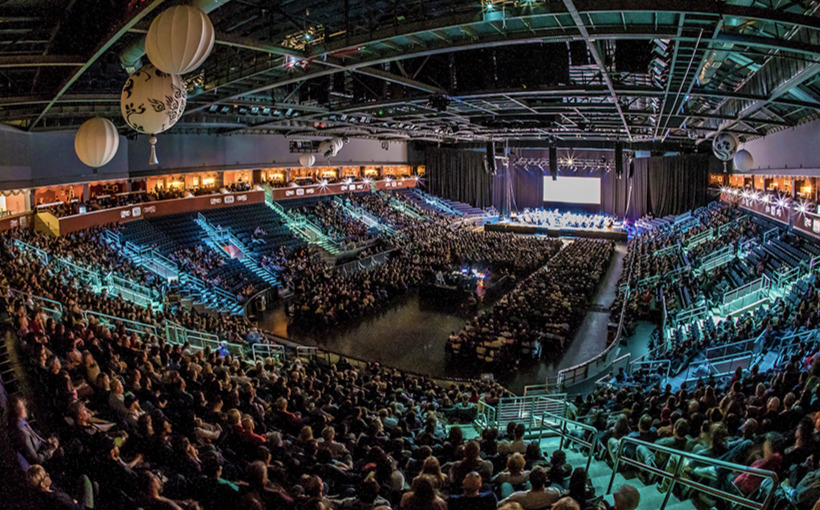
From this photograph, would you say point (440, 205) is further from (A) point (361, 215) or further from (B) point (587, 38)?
(B) point (587, 38)

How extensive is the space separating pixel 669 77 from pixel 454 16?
618cm

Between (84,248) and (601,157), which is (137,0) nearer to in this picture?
(84,248)

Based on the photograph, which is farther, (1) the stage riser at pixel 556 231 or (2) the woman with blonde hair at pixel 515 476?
(1) the stage riser at pixel 556 231

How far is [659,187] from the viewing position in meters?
41.1

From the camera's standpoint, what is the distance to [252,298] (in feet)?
66.8

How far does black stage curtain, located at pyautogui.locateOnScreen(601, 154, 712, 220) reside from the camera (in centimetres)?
3878

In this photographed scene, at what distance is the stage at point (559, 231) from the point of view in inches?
1507

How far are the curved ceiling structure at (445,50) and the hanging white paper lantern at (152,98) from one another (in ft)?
2.44

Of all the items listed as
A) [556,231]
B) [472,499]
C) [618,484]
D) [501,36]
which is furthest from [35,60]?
[556,231]

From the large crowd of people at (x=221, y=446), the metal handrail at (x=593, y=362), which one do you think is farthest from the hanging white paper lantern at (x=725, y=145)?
the large crowd of people at (x=221, y=446)

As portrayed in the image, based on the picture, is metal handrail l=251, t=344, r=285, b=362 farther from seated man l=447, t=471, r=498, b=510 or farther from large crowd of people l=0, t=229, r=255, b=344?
seated man l=447, t=471, r=498, b=510

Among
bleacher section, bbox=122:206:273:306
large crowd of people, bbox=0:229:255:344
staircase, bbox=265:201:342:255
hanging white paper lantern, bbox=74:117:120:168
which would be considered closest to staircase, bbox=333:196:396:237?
staircase, bbox=265:201:342:255

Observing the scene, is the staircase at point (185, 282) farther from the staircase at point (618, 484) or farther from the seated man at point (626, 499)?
the seated man at point (626, 499)

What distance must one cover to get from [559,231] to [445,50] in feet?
103
